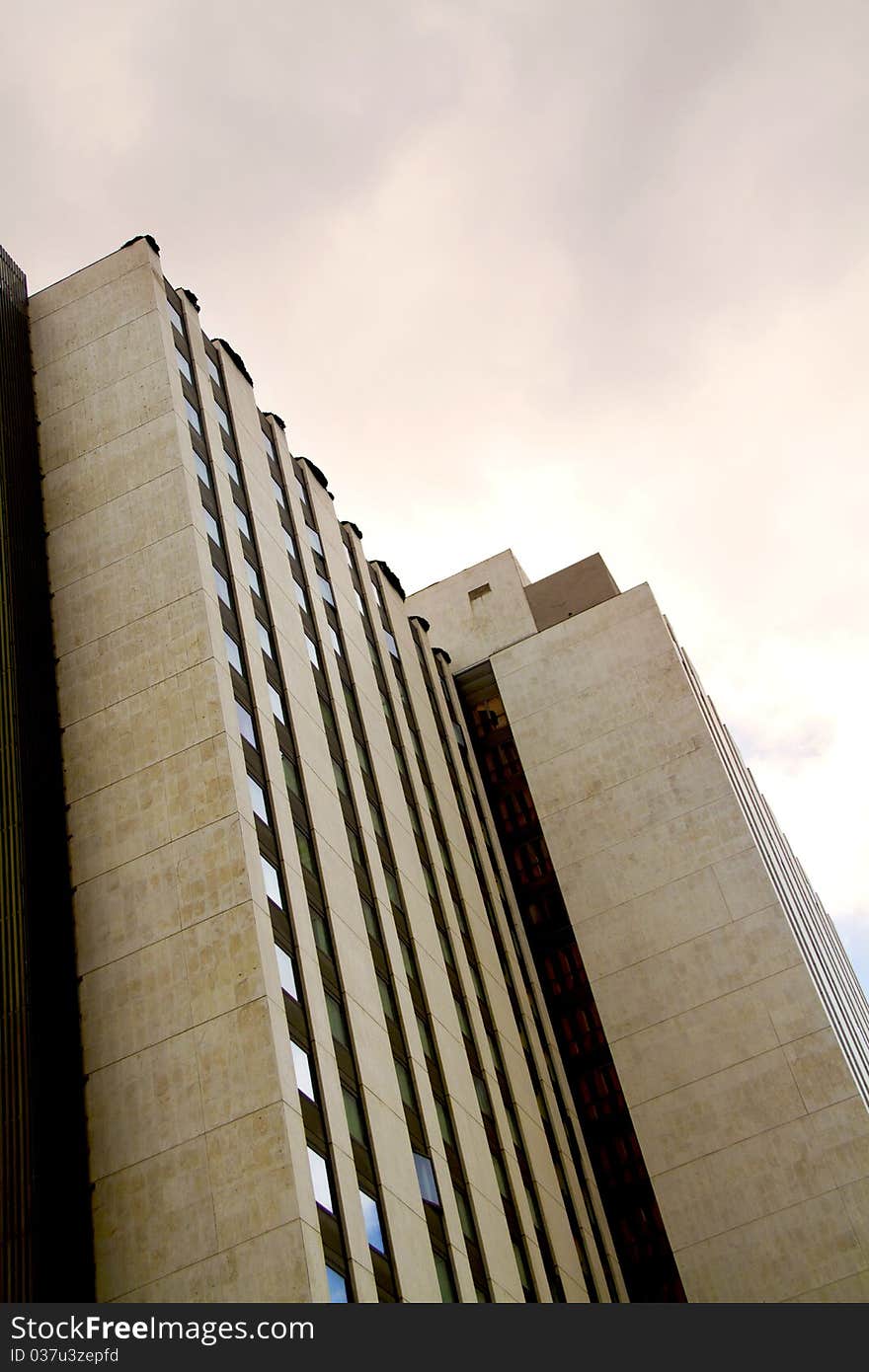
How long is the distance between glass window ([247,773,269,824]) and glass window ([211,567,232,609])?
7.17 m

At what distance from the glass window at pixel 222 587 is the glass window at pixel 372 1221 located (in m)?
18.5

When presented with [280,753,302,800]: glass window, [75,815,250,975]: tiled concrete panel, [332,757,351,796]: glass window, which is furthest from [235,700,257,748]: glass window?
[332,757,351,796]: glass window

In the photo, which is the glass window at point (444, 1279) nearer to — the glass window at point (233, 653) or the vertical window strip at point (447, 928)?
the vertical window strip at point (447, 928)

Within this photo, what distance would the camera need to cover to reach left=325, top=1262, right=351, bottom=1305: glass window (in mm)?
31120

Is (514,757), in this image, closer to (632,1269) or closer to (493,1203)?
(632,1269)

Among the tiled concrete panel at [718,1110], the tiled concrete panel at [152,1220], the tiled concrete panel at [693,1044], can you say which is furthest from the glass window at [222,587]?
the tiled concrete panel at [718,1110]

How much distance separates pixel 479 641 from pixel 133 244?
33536 millimetres

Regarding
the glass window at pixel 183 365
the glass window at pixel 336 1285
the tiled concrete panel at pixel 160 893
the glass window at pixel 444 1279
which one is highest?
the glass window at pixel 183 365

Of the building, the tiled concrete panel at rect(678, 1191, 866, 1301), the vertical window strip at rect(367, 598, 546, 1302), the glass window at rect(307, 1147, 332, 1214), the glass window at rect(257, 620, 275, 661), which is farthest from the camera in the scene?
the tiled concrete panel at rect(678, 1191, 866, 1301)

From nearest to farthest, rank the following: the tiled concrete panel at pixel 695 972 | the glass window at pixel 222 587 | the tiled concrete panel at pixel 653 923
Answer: the glass window at pixel 222 587
the tiled concrete panel at pixel 695 972
the tiled concrete panel at pixel 653 923

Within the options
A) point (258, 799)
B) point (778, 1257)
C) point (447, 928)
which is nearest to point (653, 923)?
point (447, 928)

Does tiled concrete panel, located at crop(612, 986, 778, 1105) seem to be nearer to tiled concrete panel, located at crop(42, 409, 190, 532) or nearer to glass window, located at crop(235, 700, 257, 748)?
glass window, located at crop(235, 700, 257, 748)

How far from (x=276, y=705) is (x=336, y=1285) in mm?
18709

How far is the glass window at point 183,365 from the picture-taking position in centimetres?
5111
